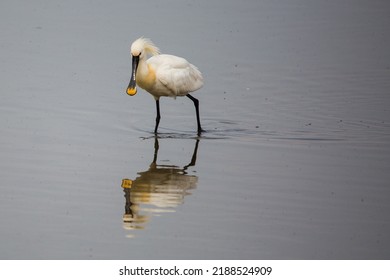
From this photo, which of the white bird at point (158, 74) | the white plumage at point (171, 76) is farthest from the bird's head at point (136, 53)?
the white plumage at point (171, 76)

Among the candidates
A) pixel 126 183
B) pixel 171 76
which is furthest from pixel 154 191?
pixel 171 76

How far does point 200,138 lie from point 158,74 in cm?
108

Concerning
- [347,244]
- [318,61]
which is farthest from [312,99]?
[347,244]

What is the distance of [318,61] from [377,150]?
19.1ft

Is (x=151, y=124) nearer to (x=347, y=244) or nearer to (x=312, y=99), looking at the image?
(x=312, y=99)

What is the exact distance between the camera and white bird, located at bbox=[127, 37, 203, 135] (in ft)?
46.5

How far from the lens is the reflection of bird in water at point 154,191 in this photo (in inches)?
414

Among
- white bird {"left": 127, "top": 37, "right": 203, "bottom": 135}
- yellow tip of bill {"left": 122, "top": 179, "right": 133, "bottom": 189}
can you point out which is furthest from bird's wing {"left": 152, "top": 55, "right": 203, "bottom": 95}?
yellow tip of bill {"left": 122, "top": 179, "right": 133, "bottom": 189}

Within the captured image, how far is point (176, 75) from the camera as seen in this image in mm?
14430

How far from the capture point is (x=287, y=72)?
59.0 feet

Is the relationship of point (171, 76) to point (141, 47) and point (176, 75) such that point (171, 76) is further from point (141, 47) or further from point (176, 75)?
point (141, 47)

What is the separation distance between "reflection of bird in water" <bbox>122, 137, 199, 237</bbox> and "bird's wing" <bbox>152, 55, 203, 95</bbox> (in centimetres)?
183

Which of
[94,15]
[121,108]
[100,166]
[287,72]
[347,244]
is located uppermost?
[94,15]

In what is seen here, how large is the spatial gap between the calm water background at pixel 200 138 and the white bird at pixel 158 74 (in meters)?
0.49
